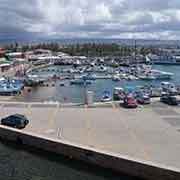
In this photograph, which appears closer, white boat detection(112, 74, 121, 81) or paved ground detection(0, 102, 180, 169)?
paved ground detection(0, 102, 180, 169)

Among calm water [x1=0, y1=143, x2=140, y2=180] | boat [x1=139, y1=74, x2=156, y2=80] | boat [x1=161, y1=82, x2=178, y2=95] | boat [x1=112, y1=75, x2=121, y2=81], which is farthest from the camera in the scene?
boat [x1=139, y1=74, x2=156, y2=80]

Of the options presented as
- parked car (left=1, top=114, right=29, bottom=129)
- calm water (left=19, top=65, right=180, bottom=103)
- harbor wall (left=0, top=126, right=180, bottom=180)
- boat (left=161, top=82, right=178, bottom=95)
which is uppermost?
parked car (left=1, top=114, right=29, bottom=129)

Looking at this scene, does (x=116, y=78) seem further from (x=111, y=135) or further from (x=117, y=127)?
(x=111, y=135)

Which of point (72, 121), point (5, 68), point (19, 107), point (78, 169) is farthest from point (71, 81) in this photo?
point (78, 169)

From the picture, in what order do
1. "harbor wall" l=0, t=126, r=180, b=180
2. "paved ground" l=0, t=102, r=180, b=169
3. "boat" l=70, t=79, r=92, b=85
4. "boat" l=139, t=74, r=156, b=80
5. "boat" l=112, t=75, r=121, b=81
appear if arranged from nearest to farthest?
"harbor wall" l=0, t=126, r=180, b=180 → "paved ground" l=0, t=102, r=180, b=169 → "boat" l=70, t=79, r=92, b=85 → "boat" l=112, t=75, r=121, b=81 → "boat" l=139, t=74, r=156, b=80

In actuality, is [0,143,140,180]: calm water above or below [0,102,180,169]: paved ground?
below

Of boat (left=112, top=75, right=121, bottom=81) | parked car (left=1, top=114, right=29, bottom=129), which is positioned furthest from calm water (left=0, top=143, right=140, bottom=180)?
boat (left=112, top=75, right=121, bottom=81)

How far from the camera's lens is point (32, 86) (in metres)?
73.9

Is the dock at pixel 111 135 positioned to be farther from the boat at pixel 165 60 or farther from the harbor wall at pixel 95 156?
the boat at pixel 165 60

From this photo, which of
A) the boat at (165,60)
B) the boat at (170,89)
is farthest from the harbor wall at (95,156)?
the boat at (165,60)

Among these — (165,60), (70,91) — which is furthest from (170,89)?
(165,60)

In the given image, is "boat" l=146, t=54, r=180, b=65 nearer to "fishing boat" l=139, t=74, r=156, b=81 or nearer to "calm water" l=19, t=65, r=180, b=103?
"fishing boat" l=139, t=74, r=156, b=81

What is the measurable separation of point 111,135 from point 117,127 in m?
2.69

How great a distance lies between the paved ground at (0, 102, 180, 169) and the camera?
24.9 m
